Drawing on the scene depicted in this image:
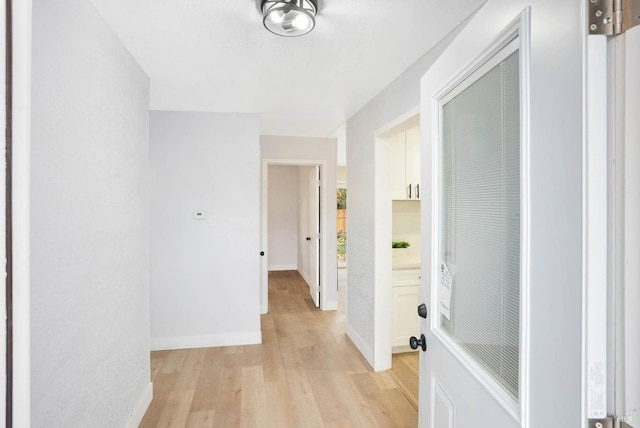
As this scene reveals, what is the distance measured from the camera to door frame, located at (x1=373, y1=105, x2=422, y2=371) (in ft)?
9.39

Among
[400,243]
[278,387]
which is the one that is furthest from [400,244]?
[278,387]

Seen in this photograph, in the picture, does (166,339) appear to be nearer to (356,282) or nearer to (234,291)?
(234,291)

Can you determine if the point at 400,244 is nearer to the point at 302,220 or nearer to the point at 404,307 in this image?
the point at 404,307

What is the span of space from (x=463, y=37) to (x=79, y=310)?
174 cm

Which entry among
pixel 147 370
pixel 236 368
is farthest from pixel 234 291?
pixel 147 370

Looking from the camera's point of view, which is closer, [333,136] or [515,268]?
[515,268]

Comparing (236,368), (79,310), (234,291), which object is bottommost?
(236,368)

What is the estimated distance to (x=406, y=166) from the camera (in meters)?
3.48

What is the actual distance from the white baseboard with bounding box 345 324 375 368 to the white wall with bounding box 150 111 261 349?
0.93 metres

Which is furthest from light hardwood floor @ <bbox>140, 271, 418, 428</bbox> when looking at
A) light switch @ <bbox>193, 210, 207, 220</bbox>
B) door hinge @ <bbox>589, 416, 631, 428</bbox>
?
door hinge @ <bbox>589, 416, 631, 428</bbox>

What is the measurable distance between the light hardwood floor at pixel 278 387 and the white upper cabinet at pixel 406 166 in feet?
5.35

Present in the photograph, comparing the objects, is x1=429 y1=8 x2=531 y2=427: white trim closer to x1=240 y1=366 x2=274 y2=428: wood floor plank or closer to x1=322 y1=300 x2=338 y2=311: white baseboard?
x1=240 y1=366 x2=274 y2=428: wood floor plank

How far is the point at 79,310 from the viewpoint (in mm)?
1408

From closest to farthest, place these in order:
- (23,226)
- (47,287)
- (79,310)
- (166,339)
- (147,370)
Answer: (23,226) < (47,287) < (79,310) < (147,370) < (166,339)
